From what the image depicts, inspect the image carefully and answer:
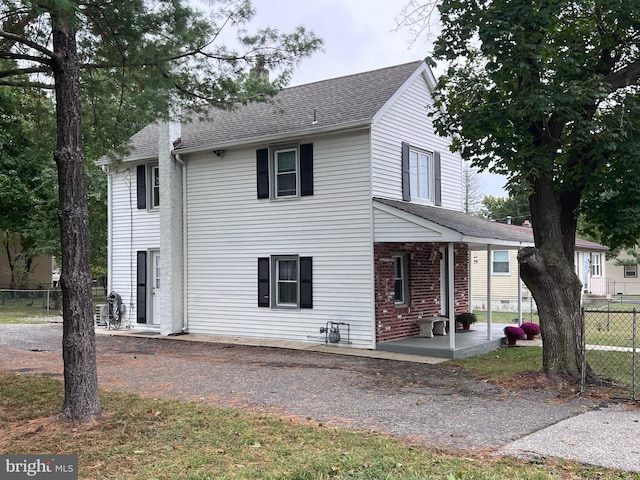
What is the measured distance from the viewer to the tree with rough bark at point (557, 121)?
847 cm

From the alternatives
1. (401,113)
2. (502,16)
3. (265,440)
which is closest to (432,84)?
(401,113)

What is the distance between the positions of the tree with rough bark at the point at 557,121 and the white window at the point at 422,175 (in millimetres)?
4698

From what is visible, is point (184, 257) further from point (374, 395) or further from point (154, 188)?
point (374, 395)

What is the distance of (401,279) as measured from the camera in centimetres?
1446

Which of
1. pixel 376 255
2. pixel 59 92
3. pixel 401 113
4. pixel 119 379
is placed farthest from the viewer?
pixel 401 113

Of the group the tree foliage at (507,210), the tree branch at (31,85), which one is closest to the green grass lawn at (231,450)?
the tree branch at (31,85)

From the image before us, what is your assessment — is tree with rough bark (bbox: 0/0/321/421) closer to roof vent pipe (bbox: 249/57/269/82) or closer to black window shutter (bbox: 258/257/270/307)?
roof vent pipe (bbox: 249/57/269/82)

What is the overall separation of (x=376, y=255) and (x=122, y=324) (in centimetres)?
883

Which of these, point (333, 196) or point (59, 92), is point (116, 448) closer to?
point (59, 92)

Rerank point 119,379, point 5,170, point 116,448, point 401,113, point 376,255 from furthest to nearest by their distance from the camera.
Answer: point 5,170 → point 401,113 → point 376,255 → point 119,379 → point 116,448

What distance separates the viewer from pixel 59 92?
7133mm

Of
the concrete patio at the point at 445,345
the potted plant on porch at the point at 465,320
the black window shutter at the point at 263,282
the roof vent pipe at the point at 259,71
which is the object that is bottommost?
the concrete patio at the point at 445,345

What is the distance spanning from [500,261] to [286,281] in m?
15.4

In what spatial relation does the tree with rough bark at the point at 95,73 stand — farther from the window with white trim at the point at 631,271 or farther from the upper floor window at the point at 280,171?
the window with white trim at the point at 631,271
